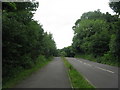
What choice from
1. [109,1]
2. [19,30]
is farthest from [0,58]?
[109,1]

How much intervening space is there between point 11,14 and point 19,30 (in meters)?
1.48

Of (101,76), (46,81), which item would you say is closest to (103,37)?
(101,76)

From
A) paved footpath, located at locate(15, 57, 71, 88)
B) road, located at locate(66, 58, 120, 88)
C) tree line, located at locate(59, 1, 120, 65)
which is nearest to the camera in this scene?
paved footpath, located at locate(15, 57, 71, 88)

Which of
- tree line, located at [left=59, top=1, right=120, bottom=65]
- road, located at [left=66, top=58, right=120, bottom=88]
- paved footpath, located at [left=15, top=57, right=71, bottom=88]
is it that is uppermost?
tree line, located at [left=59, top=1, right=120, bottom=65]

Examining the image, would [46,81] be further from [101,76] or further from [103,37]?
[103,37]

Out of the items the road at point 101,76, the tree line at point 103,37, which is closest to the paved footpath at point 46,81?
the road at point 101,76

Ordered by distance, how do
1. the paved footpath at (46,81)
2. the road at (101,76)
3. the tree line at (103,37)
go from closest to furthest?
the paved footpath at (46,81)
the road at (101,76)
the tree line at (103,37)

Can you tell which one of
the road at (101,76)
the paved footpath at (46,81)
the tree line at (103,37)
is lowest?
the road at (101,76)

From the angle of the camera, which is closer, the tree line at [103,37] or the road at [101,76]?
the road at [101,76]

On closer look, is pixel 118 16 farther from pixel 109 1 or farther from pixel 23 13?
pixel 23 13

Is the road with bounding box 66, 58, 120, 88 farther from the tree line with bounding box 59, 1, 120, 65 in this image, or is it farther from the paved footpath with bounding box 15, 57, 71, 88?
the tree line with bounding box 59, 1, 120, 65

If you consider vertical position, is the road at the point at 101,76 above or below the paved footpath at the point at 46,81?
below

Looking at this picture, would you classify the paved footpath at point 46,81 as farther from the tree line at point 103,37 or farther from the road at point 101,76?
the tree line at point 103,37

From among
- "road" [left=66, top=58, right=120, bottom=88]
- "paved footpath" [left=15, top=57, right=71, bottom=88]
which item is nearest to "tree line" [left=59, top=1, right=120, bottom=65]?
"road" [left=66, top=58, right=120, bottom=88]
